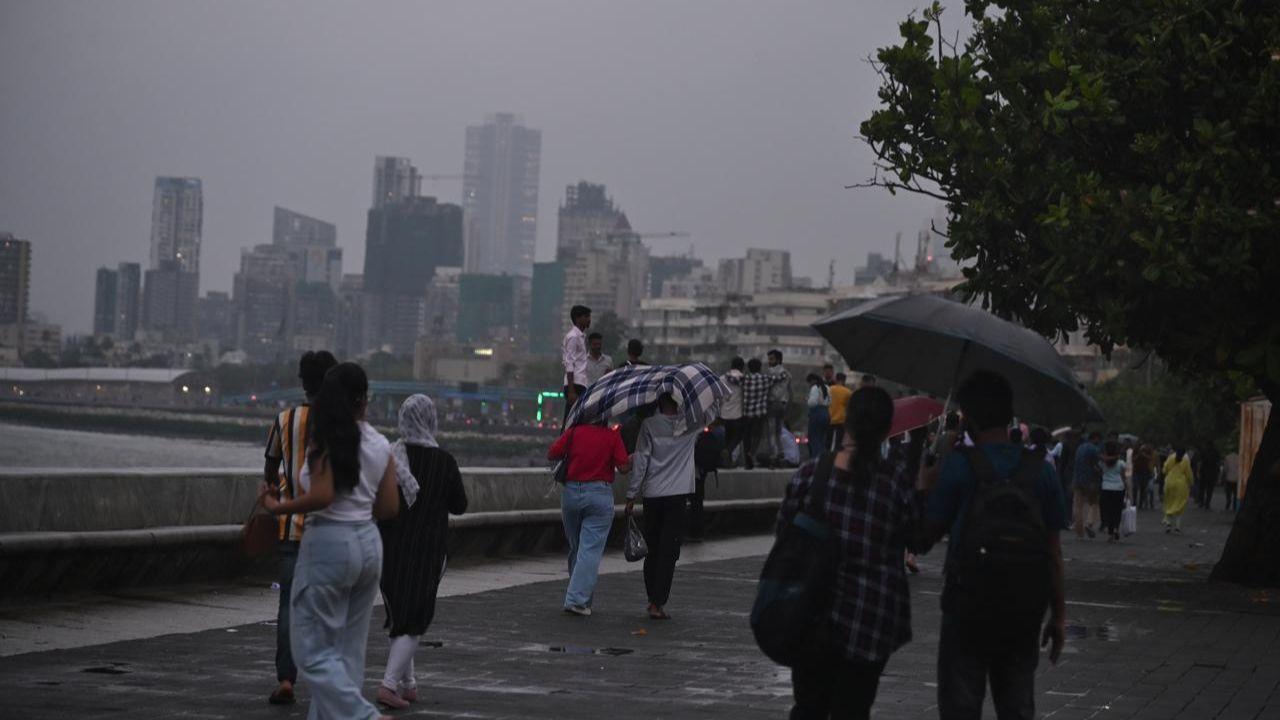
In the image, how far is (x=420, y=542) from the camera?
945 centimetres

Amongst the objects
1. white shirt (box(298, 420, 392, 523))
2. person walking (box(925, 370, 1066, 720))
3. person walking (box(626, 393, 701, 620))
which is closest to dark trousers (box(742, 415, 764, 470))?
person walking (box(626, 393, 701, 620))

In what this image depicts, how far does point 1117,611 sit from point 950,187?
17.7 ft

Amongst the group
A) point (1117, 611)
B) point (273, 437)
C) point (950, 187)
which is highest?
point (950, 187)

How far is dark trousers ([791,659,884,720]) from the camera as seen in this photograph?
652cm

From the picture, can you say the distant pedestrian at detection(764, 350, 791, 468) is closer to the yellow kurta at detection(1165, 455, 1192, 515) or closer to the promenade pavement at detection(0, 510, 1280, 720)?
the yellow kurta at detection(1165, 455, 1192, 515)

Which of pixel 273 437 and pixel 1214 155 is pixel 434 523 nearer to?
pixel 273 437

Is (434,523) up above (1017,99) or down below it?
below

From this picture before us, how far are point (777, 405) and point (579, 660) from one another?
16.6 m

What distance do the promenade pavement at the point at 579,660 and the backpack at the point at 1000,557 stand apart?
2981 millimetres

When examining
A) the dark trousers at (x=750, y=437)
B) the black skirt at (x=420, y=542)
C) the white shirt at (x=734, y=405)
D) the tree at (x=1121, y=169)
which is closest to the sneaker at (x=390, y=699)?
the black skirt at (x=420, y=542)

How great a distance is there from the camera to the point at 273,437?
9234 mm

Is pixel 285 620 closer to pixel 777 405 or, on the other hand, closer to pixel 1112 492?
pixel 777 405

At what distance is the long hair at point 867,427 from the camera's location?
657 centimetres

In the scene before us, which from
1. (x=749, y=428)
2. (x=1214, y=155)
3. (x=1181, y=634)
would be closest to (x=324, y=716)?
(x=1181, y=634)
